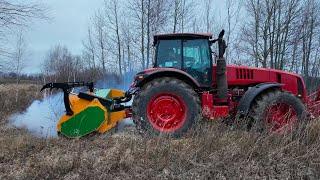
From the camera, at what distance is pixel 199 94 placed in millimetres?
10125

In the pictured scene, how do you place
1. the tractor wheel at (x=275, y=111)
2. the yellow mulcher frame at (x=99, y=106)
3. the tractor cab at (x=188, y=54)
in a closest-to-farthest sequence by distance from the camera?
the tractor wheel at (x=275, y=111)
the yellow mulcher frame at (x=99, y=106)
the tractor cab at (x=188, y=54)

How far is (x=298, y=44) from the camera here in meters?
32.1

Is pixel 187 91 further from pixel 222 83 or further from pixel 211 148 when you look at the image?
pixel 211 148

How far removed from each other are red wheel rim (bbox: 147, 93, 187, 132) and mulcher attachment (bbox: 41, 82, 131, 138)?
0.66 meters

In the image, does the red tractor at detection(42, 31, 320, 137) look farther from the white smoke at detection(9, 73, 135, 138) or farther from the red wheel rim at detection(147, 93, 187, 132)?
the white smoke at detection(9, 73, 135, 138)

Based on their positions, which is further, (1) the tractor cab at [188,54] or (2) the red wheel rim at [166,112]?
(1) the tractor cab at [188,54]

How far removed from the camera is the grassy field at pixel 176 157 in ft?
23.9

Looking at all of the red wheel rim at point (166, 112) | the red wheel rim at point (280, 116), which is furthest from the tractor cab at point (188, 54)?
the red wheel rim at point (280, 116)

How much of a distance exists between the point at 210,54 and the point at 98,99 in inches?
108

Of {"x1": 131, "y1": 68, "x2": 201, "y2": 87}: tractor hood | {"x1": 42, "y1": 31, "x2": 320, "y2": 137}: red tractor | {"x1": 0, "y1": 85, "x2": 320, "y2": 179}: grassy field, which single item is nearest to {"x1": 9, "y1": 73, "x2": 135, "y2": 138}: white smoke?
{"x1": 42, "y1": 31, "x2": 320, "y2": 137}: red tractor

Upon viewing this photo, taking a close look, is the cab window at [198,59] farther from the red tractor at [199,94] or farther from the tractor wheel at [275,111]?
the tractor wheel at [275,111]

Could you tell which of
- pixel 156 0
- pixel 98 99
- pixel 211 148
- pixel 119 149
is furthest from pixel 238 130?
pixel 156 0

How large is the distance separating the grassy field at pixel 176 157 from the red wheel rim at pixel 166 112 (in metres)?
1.05

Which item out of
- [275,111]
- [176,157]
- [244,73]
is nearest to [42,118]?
[244,73]
